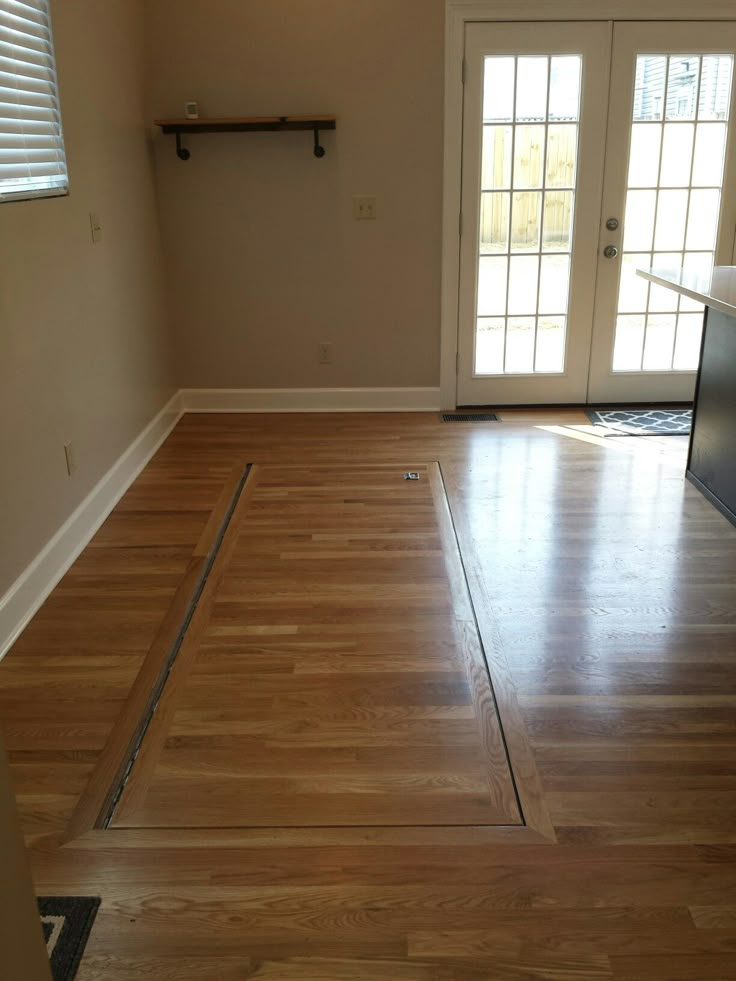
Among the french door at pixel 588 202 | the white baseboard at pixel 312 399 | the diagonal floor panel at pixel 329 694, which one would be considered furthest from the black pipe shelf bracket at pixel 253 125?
the diagonal floor panel at pixel 329 694

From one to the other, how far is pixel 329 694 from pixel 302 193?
3.15 metres

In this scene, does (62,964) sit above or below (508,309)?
below

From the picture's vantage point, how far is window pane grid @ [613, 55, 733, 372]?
4426mm

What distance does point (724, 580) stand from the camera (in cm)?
296

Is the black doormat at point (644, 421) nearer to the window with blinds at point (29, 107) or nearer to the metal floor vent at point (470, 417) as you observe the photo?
the metal floor vent at point (470, 417)

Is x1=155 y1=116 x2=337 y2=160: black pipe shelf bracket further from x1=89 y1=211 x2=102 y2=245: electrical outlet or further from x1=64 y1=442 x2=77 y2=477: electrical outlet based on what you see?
x1=64 y1=442 x2=77 y2=477: electrical outlet

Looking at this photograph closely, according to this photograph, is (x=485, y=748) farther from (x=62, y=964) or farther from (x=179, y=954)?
(x=62, y=964)

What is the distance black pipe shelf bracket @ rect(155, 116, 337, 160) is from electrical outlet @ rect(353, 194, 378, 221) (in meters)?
0.31

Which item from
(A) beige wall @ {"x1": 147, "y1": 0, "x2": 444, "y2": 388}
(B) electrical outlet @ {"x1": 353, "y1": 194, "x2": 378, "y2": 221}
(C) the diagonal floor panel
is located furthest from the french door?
(C) the diagonal floor panel

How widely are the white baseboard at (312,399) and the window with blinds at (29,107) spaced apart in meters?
1.91

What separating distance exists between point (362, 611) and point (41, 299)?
5.06 ft

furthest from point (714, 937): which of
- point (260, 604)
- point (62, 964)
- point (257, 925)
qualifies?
point (260, 604)

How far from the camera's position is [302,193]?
464 cm

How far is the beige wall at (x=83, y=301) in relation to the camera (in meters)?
2.77
